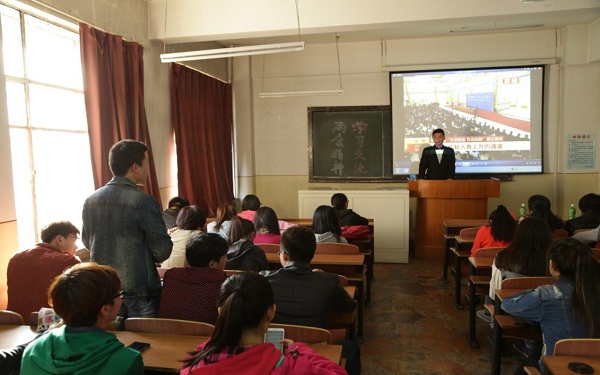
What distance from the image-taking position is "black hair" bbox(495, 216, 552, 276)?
2674 millimetres

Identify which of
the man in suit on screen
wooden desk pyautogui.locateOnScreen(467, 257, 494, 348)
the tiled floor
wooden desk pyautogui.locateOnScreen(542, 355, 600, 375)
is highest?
the man in suit on screen

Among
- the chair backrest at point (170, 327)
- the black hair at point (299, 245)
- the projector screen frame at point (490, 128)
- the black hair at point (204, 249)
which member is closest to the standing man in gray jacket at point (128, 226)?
the black hair at point (204, 249)

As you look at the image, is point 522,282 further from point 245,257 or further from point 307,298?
point 245,257

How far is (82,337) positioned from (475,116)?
656 cm

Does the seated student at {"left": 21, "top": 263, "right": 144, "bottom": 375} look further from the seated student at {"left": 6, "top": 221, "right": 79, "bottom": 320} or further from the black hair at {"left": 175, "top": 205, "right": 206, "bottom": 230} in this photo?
the black hair at {"left": 175, "top": 205, "right": 206, "bottom": 230}

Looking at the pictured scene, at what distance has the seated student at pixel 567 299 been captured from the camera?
1.90 m

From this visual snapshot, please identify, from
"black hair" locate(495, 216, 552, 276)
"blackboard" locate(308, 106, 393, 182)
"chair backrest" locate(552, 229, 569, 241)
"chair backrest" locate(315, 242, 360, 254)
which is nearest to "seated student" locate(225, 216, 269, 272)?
"chair backrest" locate(315, 242, 360, 254)

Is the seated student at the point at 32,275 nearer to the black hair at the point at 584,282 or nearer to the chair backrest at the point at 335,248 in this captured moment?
the chair backrest at the point at 335,248

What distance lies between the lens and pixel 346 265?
329 centimetres

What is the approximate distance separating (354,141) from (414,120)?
1005mm

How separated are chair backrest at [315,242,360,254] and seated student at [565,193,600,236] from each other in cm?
232

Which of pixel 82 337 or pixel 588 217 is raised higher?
pixel 82 337

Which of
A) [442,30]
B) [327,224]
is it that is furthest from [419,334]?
[442,30]

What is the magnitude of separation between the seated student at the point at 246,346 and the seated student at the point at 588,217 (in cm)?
378
